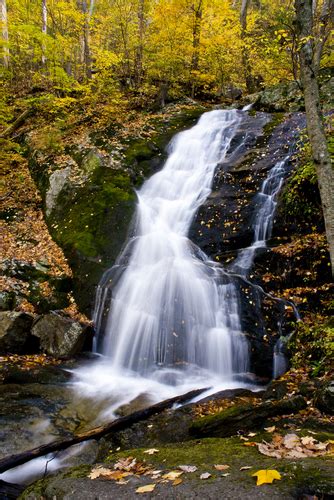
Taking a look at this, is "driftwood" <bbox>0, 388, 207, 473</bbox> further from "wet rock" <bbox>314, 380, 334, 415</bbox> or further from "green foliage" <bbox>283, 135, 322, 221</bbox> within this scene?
"green foliage" <bbox>283, 135, 322, 221</bbox>

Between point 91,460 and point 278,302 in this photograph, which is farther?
point 278,302

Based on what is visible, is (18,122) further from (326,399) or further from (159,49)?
(326,399)

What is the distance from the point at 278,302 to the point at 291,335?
79 centimetres

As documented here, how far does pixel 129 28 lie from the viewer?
17.4 metres

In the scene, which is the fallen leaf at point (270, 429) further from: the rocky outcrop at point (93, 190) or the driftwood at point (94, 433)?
the rocky outcrop at point (93, 190)

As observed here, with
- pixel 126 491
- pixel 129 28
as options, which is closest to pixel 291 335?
pixel 126 491

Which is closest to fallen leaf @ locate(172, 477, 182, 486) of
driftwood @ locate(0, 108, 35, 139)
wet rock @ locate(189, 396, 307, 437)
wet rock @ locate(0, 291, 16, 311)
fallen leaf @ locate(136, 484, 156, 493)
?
fallen leaf @ locate(136, 484, 156, 493)

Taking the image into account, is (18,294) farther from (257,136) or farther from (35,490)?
(257,136)

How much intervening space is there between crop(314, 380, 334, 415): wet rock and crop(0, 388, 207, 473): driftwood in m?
2.21

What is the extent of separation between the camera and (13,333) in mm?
7430

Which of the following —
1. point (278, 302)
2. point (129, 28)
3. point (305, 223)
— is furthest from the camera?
point (129, 28)

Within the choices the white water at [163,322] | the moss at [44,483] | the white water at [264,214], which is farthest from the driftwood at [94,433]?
the white water at [264,214]

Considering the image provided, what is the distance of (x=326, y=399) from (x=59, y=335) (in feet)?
17.8

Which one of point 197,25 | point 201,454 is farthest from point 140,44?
point 201,454
